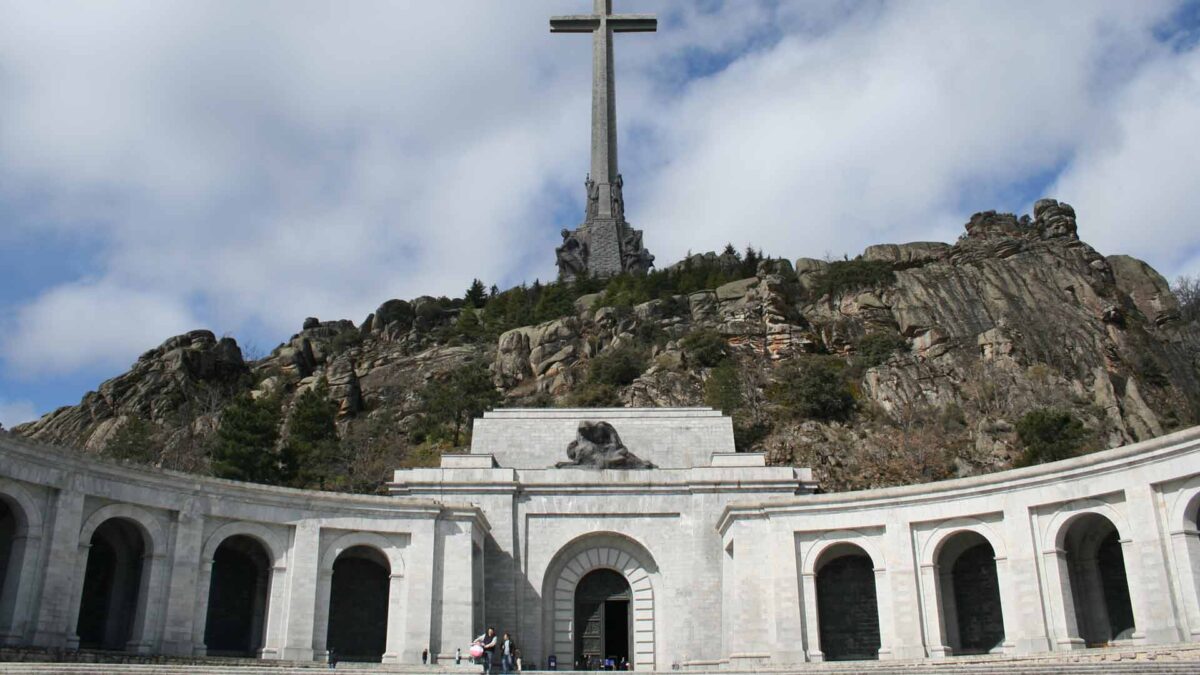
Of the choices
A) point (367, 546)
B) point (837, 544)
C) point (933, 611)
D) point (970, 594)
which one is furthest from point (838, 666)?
point (367, 546)

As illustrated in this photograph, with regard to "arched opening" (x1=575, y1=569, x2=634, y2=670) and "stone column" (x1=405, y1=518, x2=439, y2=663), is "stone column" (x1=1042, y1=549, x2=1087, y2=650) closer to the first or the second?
"arched opening" (x1=575, y1=569, x2=634, y2=670)

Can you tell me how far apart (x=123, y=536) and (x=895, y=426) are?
45.0 metres

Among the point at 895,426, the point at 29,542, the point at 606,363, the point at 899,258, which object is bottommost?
the point at 29,542

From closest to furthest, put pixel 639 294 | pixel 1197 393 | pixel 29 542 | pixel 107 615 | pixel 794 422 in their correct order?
pixel 29 542, pixel 107 615, pixel 794 422, pixel 1197 393, pixel 639 294

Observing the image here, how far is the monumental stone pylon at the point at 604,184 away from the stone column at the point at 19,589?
7242 cm

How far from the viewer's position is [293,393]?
7869 centimetres

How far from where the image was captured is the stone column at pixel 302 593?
102ft

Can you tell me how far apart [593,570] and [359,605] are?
794cm

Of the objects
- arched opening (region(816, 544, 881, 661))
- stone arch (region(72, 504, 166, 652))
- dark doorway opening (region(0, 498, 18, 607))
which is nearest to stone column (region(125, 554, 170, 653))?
stone arch (region(72, 504, 166, 652))

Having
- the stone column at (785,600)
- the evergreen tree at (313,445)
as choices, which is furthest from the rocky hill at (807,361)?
the stone column at (785,600)

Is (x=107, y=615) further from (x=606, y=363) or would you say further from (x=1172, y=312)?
(x=1172, y=312)

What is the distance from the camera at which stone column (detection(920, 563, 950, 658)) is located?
101 ft

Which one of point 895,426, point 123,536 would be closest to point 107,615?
point 123,536

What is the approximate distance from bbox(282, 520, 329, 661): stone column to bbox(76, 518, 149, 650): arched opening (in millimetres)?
4142
